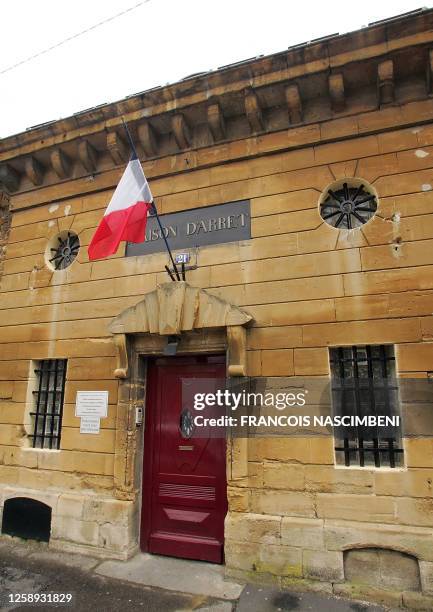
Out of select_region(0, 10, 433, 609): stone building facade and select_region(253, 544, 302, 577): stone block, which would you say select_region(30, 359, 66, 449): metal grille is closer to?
select_region(0, 10, 433, 609): stone building facade

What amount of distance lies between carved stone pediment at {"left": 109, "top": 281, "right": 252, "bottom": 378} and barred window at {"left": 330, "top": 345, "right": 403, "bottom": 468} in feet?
3.96

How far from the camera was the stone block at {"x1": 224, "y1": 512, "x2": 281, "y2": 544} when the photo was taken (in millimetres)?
4324

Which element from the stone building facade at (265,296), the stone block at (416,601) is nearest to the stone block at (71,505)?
the stone building facade at (265,296)

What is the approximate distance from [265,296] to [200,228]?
57.8 inches

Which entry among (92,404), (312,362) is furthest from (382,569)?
(92,404)

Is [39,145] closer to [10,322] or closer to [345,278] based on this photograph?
[10,322]

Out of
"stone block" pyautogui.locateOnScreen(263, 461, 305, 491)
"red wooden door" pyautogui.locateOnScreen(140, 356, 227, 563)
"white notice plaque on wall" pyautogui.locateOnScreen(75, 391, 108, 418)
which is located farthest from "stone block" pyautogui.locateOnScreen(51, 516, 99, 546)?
"stone block" pyautogui.locateOnScreen(263, 461, 305, 491)

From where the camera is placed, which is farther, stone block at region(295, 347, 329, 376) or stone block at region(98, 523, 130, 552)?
stone block at region(98, 523, 130, 552)

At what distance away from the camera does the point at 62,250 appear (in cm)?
654

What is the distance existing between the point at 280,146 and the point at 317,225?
1.34m

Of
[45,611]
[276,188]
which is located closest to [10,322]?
[45,611]

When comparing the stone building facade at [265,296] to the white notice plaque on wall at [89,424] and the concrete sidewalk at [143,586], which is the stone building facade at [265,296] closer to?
the white notice plaque on wall at [89,424]

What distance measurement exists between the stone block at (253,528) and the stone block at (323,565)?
38cm

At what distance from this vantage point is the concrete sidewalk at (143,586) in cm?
382
